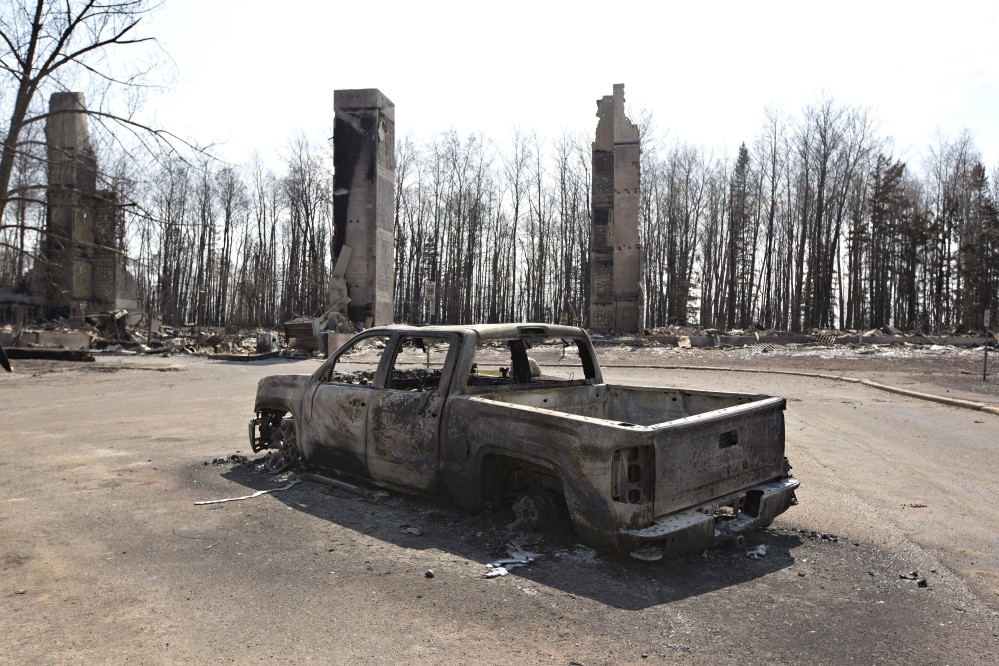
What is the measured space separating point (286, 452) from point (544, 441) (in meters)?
3.43

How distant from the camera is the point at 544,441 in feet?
→ 13.5

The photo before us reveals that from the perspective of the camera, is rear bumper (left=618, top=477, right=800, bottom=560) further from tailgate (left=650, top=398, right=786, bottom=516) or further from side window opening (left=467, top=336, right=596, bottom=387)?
side window opening (left=467, top=336, right=596, bottom=387)

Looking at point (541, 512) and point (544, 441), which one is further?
point (541, 512)

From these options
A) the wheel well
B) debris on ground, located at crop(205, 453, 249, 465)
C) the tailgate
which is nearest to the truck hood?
debris on ground, located at crop(205, 453, 249, 465)

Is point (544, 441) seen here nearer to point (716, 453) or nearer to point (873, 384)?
point (716, 453)

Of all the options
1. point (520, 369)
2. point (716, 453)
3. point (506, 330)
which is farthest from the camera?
point (520, 369)

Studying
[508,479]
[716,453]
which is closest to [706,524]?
[716,453]

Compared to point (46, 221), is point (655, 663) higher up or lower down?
lower down

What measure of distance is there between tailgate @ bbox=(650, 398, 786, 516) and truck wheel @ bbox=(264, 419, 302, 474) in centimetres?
385

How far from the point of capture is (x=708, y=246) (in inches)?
2215

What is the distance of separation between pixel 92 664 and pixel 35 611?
85 cm

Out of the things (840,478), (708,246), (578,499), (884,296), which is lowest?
(840,478)

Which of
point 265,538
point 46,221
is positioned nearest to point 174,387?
point 265,538

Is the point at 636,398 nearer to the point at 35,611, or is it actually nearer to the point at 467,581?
the point at 467,581
